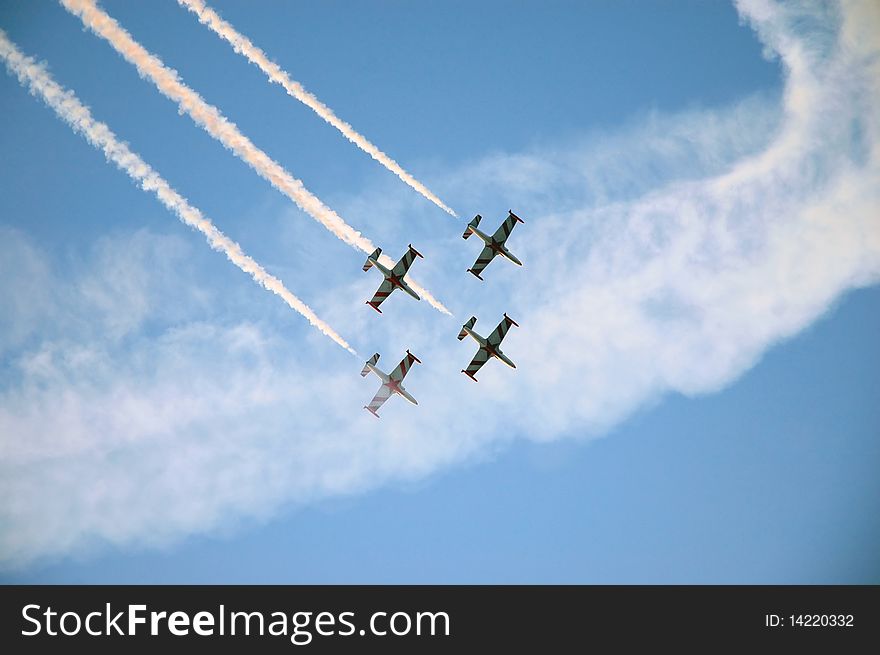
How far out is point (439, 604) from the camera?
49.8 m

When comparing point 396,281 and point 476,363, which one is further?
point 476,363

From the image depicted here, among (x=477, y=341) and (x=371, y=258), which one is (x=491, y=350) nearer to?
(x=477, y=341)

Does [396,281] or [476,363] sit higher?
[396,281]

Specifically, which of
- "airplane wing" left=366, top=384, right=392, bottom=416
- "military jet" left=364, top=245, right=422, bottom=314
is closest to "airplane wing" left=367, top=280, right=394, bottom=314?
"military jet" left=364, top=245, right=422, bottom=314

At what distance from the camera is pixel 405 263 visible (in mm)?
62031

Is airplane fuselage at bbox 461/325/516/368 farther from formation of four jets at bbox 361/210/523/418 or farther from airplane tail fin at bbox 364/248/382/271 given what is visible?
airplane tail fin at bbox 364/248/382/271

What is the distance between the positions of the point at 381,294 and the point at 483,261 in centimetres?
740

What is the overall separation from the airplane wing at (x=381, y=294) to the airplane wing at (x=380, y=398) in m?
5.41

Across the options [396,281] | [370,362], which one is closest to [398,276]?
[396,281]

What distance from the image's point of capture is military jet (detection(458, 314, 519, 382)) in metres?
64.4

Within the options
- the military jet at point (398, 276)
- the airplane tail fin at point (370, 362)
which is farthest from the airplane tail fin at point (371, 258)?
the airplane tail fin at point (370, 362)

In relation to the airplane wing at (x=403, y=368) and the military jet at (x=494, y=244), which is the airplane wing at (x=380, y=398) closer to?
the airplane wing at (x=403, y=368)

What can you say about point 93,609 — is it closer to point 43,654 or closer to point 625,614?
point 43,654

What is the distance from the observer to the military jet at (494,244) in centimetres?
6481
